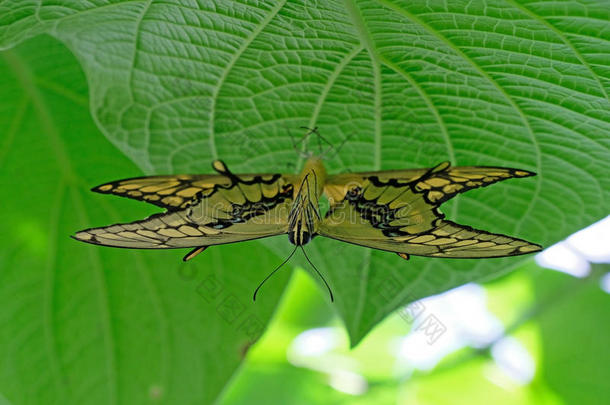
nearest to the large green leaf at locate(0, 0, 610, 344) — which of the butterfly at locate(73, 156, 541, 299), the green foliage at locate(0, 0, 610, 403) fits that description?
the green foliage at locate(0, 0, 610, 403)

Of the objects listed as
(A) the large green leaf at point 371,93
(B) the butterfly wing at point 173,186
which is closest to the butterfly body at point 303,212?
(B) the butterfly wing at point 173,186

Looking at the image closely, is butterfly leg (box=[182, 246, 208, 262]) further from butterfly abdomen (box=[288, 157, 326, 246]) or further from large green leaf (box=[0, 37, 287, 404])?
large green leaf (box=[0, 37, 287, 404])

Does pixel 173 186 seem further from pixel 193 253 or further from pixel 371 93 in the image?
pixel 371 93

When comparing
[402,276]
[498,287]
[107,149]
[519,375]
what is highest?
[107,149]

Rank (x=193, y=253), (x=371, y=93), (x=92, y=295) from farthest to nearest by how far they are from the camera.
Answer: (x=92, y=295)
(x=371, y=93)
(x=193, y=253)

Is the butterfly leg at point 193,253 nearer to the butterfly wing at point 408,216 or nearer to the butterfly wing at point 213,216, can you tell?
the butterfly wing at point 213,216

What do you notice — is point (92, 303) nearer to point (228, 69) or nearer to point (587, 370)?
point (228, 69)

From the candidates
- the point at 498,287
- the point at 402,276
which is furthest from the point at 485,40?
the point at 498,287

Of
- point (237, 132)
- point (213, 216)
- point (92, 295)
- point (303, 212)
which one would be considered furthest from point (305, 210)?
point (92, 295)
